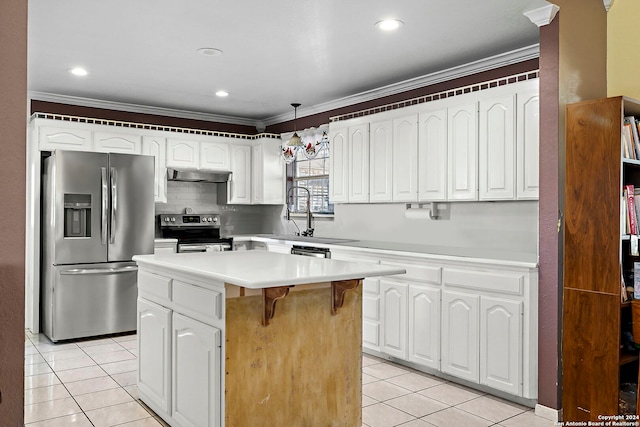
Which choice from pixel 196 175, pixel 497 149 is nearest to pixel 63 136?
pixel 196 175

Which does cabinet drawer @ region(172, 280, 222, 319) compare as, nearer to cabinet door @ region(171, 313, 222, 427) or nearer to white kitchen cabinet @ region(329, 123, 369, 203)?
cabinet door @ region(171, 313, 222, 427)

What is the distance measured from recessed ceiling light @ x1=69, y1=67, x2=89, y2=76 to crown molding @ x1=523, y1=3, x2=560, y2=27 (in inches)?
142

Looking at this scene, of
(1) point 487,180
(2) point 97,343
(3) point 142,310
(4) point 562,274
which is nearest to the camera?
(4) point 562,274

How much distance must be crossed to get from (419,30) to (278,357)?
2.38 m

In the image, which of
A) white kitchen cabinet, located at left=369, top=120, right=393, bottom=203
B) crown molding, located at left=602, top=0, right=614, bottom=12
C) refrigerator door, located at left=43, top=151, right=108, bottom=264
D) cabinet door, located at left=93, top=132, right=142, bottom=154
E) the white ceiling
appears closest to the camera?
the white ceiling

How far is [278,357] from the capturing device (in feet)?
8.61

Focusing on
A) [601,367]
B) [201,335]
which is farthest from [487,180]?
[201,335]

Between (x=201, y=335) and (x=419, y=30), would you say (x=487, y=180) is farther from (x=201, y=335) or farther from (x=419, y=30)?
(x=201, y=335)

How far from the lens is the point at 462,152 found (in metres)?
4.06

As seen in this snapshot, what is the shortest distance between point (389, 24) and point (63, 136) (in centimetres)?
358

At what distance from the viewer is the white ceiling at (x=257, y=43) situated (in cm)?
318

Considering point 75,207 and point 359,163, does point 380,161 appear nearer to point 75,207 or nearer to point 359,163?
point 359,163

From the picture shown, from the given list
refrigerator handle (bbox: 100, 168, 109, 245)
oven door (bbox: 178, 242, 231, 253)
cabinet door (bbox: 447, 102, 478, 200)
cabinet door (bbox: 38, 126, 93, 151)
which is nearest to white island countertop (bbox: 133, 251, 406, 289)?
cabinet door (bbox: 447, 102, 478, 200)

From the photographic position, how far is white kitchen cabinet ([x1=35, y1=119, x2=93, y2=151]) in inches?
200
